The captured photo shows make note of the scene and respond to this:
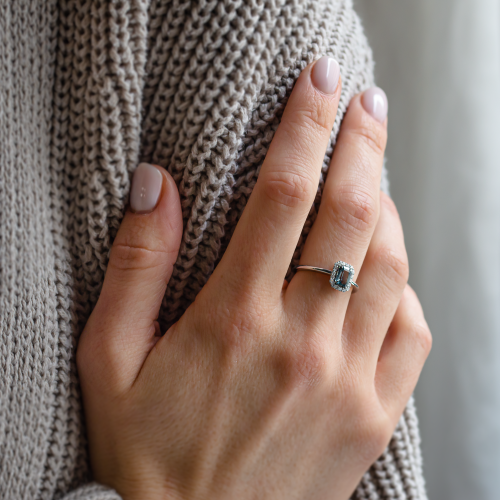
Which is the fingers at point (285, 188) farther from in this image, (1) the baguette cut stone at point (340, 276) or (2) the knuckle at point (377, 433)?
(2) the knuckle at point (377, 433)

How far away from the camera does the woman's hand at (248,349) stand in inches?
19.8

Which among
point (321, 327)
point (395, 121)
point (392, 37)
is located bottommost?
point (321, 327)

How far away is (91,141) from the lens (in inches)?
19.7

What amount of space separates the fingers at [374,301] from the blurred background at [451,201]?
334mm

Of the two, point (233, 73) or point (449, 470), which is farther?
point (449, 470)

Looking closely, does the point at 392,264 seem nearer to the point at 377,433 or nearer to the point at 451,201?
the point at 377,433

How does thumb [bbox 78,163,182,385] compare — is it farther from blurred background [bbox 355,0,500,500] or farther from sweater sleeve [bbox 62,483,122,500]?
blurred background [bbox 355,0,500,500]

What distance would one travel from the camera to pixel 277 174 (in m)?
0.50

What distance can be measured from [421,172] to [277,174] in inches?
19.4

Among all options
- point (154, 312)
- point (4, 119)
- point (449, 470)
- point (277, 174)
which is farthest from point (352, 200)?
point (449, 470)

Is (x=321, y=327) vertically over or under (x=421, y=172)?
under

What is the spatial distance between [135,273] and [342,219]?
253mm

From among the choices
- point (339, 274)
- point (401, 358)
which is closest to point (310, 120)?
point (339, 274)

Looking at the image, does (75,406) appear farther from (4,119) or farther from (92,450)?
(4,119)
